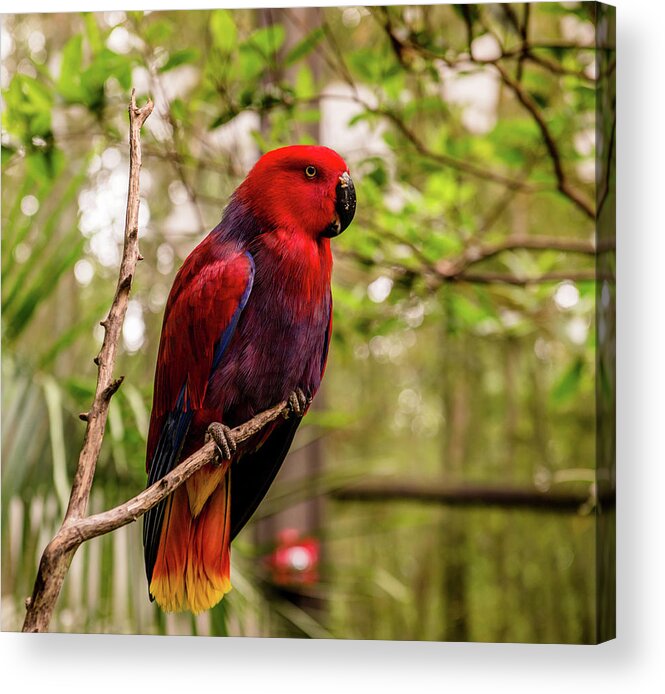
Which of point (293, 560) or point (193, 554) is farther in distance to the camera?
point (293, 560)

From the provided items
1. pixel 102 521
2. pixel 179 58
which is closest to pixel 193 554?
pixel 102 521

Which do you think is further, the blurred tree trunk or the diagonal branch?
the blurred tree trunk

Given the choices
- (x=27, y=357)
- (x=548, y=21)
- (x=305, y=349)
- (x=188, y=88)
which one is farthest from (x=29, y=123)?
(x=548, y=21)

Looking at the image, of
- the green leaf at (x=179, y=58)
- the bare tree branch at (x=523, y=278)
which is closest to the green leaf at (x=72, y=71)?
the green leaf at (x=179, y=58)

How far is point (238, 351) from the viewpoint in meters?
1.93

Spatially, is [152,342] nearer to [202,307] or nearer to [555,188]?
[202,307]

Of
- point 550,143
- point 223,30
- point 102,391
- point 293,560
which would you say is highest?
point 223,30

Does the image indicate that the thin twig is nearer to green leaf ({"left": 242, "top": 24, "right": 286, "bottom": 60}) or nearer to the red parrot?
the red parrot

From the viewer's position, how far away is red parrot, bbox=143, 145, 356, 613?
6.33ft

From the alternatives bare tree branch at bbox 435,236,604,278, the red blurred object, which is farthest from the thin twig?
bare tree branch at bbox 435,236,604,278

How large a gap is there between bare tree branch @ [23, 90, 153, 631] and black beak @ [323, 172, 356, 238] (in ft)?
1.38

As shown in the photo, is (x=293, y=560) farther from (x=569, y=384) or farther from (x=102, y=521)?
(x=569, y=384)

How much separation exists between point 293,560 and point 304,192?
837mm

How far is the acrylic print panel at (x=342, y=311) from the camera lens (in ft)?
6.70
